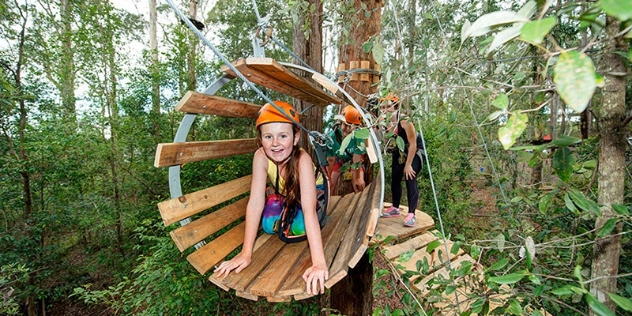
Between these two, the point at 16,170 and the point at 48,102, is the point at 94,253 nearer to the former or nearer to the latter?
the point at 16,170

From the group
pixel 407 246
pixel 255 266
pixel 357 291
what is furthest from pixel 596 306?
pixel 357 291

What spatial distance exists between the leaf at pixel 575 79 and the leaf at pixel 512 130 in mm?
120

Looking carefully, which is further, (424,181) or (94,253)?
(94,253)

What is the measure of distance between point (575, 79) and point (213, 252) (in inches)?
62.1

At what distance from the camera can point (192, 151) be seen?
4.46 ft

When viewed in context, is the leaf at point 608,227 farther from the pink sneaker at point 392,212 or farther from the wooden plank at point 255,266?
the pink sneaker at point 392,212

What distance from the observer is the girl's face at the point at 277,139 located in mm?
1556

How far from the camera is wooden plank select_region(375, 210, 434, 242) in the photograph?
1786 mm

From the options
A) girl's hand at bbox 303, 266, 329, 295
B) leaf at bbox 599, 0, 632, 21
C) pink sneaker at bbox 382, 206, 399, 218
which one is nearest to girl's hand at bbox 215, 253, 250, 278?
girl's hand at bbox 303, 266, 329, 295

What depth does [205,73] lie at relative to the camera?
5906 millimetres

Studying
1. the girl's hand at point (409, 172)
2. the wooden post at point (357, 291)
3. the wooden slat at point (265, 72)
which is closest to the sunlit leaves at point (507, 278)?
the wooden slat at point (265, 72)

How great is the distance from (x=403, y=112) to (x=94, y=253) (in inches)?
315

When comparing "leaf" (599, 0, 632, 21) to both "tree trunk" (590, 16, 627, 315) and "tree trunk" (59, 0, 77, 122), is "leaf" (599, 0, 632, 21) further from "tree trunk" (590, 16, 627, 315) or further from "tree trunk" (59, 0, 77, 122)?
"tree trunk" (59, 0, 77, 122)

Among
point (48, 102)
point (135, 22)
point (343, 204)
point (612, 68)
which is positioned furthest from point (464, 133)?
point (135, 22)
